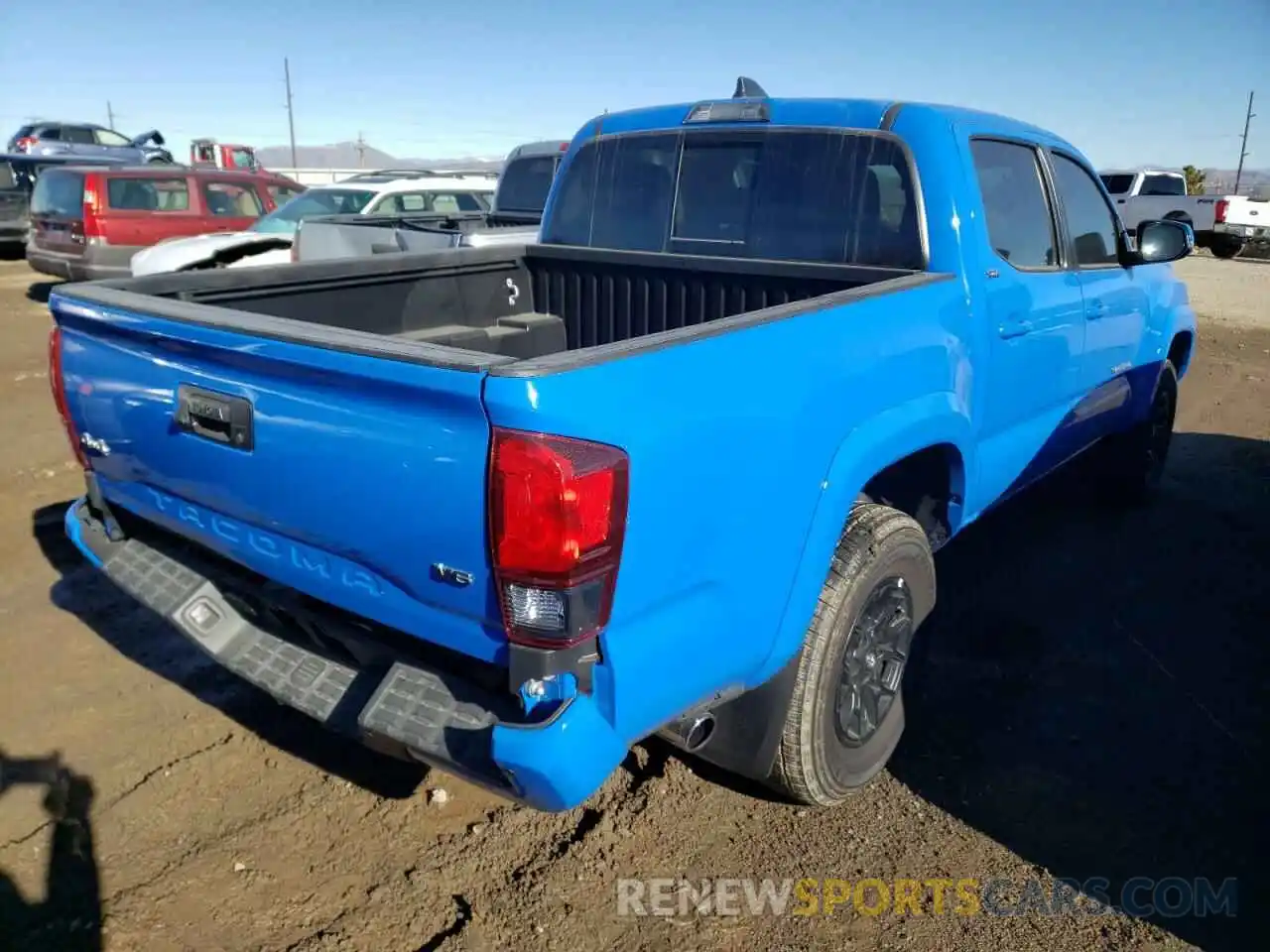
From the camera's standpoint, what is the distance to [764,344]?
Result: 228cm

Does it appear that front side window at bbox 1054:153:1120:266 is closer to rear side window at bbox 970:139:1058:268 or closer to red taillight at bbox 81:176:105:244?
rear side window at bbox 970:139:1058:268

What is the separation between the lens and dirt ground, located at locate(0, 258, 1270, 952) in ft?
8.25

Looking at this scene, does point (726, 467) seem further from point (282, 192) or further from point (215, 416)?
point (282, 192)

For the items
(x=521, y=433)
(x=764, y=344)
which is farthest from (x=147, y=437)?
(x=764, y=344)

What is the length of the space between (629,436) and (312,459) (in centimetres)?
76

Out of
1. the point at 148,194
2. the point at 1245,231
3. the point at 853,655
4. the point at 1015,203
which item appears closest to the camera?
the point at 853,655

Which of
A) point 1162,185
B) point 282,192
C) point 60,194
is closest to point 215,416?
point 60,194

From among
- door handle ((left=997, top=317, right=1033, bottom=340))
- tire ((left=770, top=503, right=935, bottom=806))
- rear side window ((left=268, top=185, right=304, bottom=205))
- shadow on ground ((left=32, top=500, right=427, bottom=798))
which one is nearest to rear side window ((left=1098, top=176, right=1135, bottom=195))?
rear side window ((left=268, top=185, right=304, bottom=205))

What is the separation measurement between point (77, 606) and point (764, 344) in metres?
3.36

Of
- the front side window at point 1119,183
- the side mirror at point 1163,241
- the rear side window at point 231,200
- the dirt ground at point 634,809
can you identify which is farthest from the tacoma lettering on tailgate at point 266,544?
the front side window at point 1119,183

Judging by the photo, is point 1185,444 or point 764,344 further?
point 1185,444

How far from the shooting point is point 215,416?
7.79ft

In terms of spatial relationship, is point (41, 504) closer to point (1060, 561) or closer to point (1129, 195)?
point (1060, 561)

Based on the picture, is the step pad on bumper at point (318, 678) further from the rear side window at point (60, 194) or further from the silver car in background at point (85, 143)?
the silver car in background at point (85, 143)
